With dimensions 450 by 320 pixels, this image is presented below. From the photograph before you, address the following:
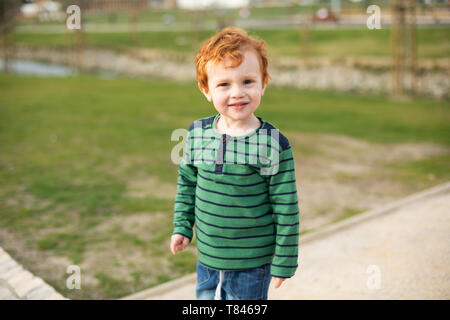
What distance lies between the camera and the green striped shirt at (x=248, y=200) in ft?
7.36

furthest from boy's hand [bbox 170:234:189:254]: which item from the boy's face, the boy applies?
the boy's face

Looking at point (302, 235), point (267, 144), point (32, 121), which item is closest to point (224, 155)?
point (267, 144)

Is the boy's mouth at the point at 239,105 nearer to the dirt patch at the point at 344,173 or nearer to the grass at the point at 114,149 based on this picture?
the grass at the point at 114,149

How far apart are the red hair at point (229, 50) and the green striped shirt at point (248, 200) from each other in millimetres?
274

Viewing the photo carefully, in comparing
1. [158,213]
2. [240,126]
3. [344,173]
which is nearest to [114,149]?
[158,213]

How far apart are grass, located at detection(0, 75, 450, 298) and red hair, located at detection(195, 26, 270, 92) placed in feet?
6.92

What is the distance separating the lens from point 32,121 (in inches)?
405

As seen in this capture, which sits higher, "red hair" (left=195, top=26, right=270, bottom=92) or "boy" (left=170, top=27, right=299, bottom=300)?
"red hair" (left=195, top=26, right=270, bottom=92)

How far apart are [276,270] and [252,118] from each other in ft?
2.34

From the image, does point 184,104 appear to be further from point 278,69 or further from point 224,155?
point 224,155

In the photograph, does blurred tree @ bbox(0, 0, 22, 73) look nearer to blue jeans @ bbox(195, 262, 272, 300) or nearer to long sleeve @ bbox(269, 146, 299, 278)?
blue jeans @ bbox(195, 262, 272, 300)

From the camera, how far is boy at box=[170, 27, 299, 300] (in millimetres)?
2221

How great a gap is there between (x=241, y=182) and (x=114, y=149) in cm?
625

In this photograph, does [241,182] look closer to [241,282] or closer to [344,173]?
[241,282]
